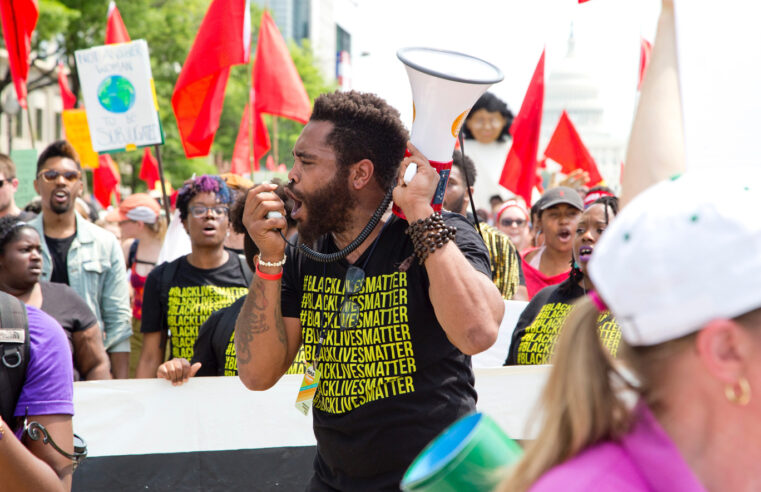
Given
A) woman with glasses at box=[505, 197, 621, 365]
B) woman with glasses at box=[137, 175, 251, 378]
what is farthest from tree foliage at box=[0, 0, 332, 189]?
woman with glasses at box=[505, 197, 621, 365]

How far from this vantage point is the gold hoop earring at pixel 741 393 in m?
1.36

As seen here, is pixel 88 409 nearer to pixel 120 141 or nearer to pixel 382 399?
pixel 382 399

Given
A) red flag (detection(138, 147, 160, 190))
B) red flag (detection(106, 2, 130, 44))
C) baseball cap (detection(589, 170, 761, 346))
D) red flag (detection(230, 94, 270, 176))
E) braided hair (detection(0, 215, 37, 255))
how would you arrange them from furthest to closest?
red flag (detection(138, 147, 160, 190)), red flag (detection(230, 94, 270, 176)), red flag (detection(106, 2, 130, 44)), braided hair (detection(0, 215, 37, 255)), baseball cap (detection(589, 170, 761, 346))

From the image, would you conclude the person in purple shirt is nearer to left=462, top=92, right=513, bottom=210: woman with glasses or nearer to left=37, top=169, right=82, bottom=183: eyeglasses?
left=37, top=169, right=82, bottom=183: eyeglasses

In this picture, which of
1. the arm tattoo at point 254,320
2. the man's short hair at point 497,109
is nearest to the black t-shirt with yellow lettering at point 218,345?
the arm tattoo at point 254,320

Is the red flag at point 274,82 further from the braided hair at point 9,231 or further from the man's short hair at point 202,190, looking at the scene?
the braided hair at point 9,231

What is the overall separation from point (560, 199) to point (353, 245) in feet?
12.2

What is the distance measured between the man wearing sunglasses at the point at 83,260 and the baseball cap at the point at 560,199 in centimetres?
282

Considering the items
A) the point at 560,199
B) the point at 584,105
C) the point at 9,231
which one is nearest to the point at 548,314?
the point at 560,199

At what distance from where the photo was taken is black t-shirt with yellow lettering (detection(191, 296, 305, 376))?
4.76m

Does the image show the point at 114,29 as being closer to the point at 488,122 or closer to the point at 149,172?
the point at 488,122

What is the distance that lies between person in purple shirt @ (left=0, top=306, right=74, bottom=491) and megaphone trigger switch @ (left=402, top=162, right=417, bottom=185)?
113cm

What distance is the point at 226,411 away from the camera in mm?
4613

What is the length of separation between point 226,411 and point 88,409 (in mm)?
659
